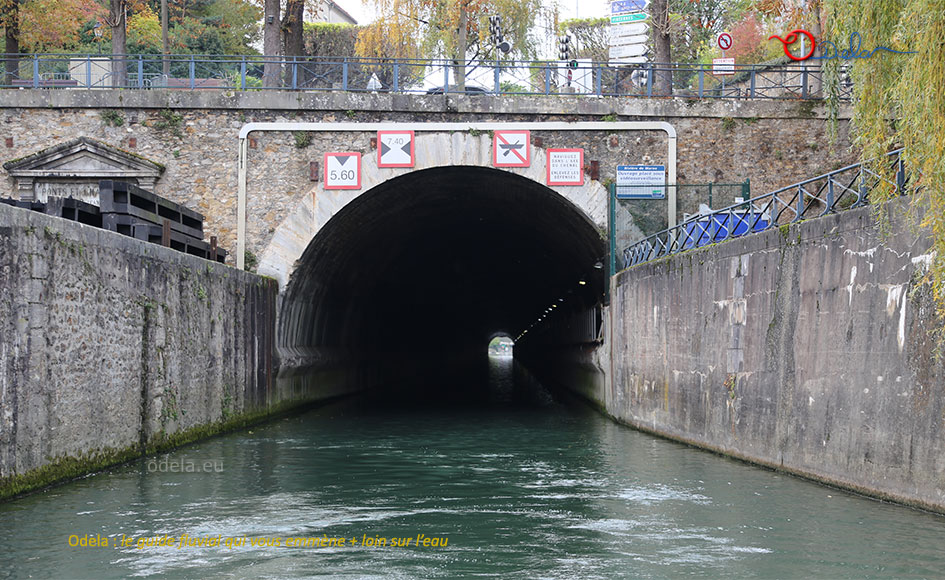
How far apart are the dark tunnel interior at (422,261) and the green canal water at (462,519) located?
865 centimetres

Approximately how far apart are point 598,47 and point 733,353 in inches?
2143

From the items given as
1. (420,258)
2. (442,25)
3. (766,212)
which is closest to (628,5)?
(442,25)

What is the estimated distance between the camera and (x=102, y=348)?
45.4 ft

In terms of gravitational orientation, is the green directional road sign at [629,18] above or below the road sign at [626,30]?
above

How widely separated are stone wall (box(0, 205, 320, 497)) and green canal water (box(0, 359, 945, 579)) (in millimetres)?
527

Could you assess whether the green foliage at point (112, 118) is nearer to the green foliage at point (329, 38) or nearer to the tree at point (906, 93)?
the tree at point (906, 93)

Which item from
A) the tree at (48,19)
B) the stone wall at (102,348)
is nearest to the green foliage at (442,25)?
the tree at (48,19)

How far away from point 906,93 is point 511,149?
48.6 feet

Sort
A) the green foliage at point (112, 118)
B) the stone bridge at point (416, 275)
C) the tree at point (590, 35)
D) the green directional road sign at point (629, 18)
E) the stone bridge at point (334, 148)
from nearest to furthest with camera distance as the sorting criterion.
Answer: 1. the stone bridge at point (416, 275)
2. the stone bridge at point (334, 148)
3. the green foliage at point (112, 118)
4. the green directional road sign at point (629, 18)
5. the tree at point (590, 35)

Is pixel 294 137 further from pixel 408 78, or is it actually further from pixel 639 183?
pixel 639 183

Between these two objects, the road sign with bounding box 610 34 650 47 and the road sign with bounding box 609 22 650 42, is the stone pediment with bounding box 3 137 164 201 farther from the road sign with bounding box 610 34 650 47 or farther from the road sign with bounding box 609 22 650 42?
the road sign with bounding box 609 22 650 42

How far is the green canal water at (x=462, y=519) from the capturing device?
8305 mm

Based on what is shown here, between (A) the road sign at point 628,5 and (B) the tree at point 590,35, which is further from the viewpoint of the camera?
(B) the tree at point 590,35

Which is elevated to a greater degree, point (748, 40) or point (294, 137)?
point (748, 40)
